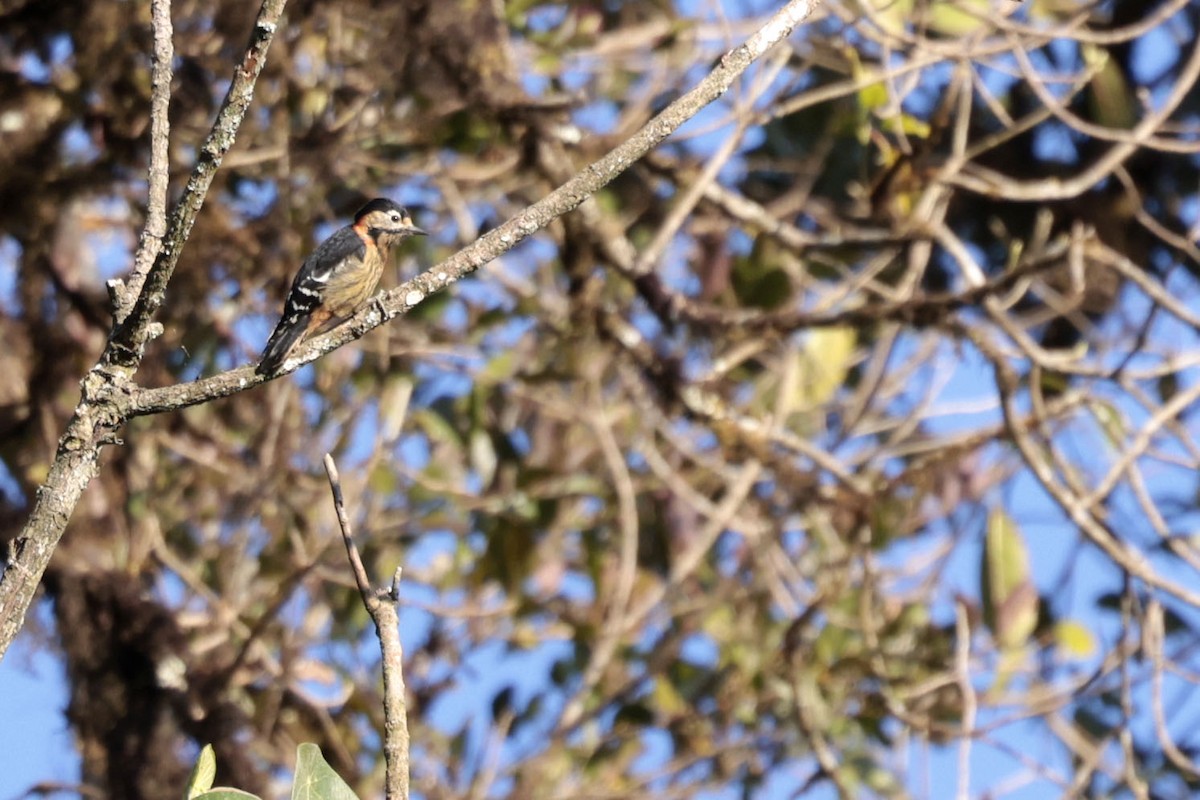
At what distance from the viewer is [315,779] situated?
2014 mm

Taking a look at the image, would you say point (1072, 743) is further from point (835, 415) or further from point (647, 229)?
point (647, 229)

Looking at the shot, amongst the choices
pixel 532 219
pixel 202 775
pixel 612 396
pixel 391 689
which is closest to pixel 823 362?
pixel 612 396

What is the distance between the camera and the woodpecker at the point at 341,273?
3.72 metres

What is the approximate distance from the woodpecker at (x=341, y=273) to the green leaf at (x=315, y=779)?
155 centimetres

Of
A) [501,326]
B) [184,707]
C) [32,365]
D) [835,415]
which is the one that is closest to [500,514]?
[501,326]

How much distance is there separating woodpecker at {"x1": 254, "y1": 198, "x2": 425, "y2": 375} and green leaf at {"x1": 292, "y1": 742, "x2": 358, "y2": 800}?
5.09ft

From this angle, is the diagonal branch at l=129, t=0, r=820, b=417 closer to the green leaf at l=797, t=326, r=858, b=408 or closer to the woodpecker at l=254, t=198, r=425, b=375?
the woodpecker at l=254, t=198, r=425, b=375

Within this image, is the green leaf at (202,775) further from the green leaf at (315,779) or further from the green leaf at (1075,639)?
the green leaf at (1075,639)

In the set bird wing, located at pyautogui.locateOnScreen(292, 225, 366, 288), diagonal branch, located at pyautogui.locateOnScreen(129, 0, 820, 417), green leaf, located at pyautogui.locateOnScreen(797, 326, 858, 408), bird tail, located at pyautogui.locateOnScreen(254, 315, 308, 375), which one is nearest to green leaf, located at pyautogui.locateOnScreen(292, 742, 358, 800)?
diagonal branch, located at pyautogui.locateOnScreen(129, 0, 820, 417)

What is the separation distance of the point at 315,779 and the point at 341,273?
6.76 ft

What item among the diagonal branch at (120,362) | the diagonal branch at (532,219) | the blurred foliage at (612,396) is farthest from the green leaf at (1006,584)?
the diagonal branch at (120,362)

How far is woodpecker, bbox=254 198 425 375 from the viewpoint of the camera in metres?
3.72

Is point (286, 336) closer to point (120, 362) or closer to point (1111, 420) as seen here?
point (120, 362)

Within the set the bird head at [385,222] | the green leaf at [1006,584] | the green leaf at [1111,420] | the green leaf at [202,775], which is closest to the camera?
the green leaf at [202,775]
